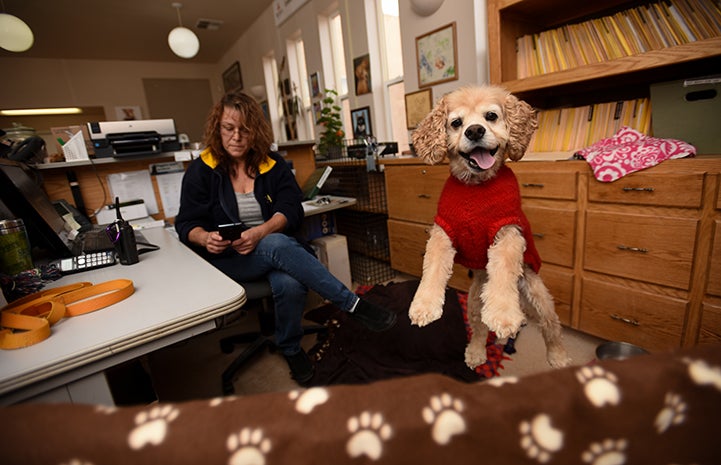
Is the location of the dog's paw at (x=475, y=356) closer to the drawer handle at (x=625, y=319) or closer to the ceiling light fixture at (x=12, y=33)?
the drawer handle at (x=625, y=319)

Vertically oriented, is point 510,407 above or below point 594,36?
below

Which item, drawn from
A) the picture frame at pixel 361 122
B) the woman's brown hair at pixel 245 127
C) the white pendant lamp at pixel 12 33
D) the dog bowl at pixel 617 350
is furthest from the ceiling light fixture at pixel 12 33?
the dog bowl at pixel 617 350

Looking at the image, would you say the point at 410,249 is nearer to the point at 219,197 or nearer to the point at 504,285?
the point at 219,197

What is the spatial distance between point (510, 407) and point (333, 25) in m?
4.60

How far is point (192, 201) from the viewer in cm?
159

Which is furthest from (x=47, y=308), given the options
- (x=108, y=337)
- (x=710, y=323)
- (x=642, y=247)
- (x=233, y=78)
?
(x=233, y=78)

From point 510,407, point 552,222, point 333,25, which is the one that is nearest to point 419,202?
point 552,222

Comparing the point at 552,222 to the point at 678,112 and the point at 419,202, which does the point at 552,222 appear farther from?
the point at 419,202

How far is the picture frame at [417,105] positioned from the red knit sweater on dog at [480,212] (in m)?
1.99

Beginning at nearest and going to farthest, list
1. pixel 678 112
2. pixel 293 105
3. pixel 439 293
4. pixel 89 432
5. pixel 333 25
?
pixel 89 432, pixel 439 293, pixel 678 112, pixel 333 25, pixel 293 105

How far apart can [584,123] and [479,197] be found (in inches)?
50.5

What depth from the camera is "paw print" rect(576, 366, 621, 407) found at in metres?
0.31

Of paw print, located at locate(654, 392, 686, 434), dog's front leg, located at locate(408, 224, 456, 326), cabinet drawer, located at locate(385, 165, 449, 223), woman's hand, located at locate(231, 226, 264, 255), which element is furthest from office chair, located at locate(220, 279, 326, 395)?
paw print, located at locate(654, 392, 686, 434)

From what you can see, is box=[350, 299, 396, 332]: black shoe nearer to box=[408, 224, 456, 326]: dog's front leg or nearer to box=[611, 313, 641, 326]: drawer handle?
box=[408, 224, 456, 326]: dog's front leg
